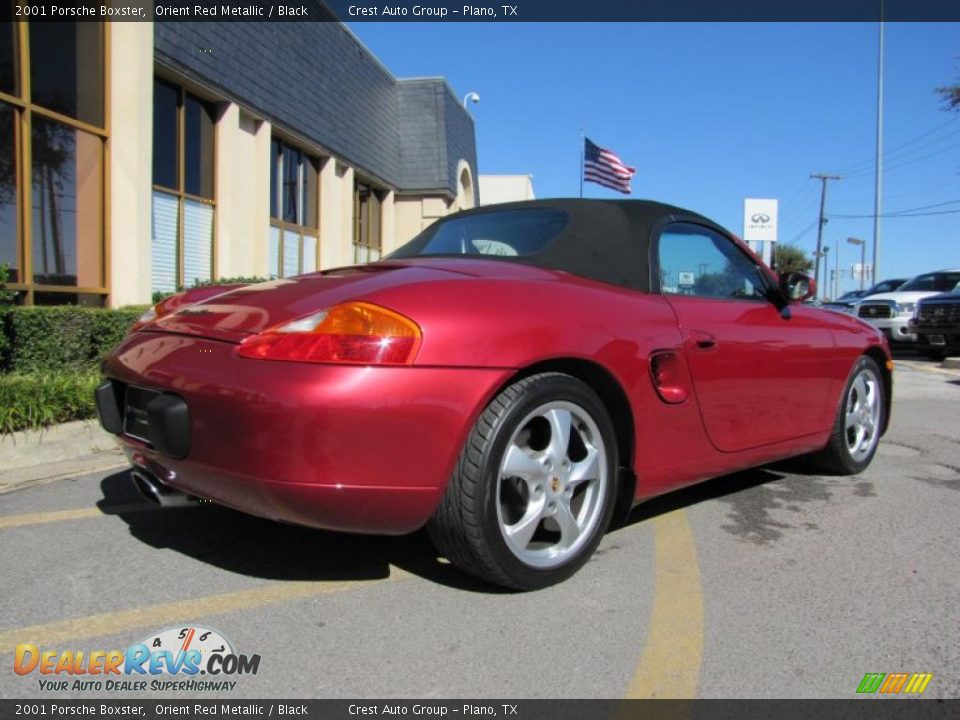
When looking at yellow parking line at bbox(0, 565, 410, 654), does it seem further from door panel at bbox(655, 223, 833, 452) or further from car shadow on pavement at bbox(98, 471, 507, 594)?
door panel at bbox(655, 223, 833, 452)

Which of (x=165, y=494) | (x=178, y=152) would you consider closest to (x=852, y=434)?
(x=165, y=494)

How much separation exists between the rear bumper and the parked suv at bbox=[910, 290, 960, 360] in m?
14.1

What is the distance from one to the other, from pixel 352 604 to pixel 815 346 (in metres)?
2.82

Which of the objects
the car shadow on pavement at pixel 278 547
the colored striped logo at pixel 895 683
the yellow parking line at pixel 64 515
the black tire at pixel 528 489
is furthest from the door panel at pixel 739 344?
the yellow parking line at pixel 64 515

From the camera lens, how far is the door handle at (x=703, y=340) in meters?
3.17

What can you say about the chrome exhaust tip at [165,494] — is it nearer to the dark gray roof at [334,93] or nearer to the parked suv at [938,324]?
the dark gray roof at [334,93]

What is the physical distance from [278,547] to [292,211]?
12508mm

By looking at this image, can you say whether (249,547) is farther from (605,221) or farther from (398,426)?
(605,221)

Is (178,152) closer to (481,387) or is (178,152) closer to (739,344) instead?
(739,344)

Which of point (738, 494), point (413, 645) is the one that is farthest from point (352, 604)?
point (738, 494)

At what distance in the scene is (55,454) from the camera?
4.57 meters

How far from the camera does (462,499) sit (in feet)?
→ 7.94

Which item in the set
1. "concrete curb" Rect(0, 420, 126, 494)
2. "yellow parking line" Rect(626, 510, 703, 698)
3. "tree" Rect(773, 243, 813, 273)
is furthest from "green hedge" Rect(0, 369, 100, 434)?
"tree" Rect(773, 243, 813, 273)

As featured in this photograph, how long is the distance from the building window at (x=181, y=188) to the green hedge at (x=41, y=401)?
539cm
